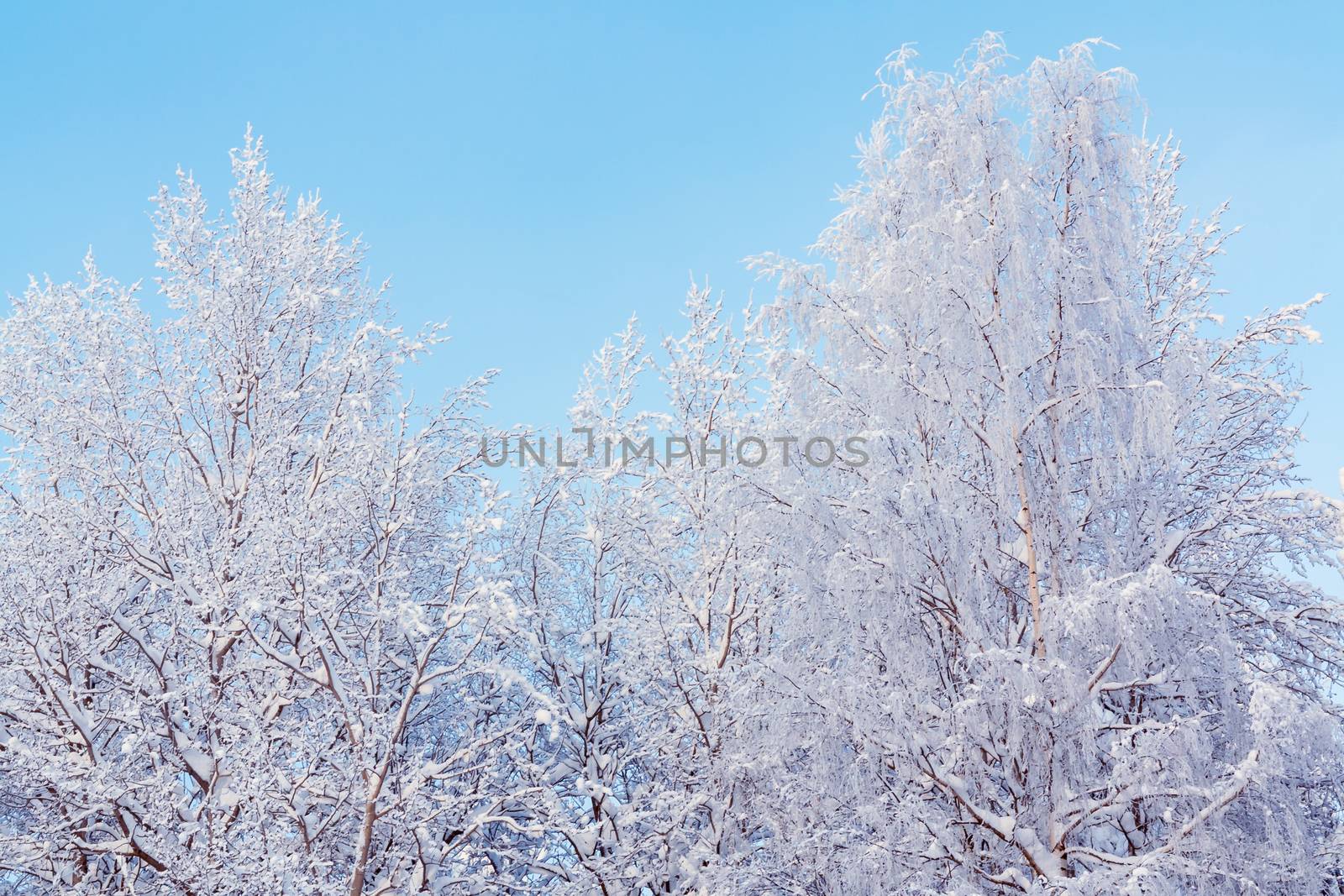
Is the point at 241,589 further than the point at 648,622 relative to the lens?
No

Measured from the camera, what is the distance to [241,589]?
757 centimetres

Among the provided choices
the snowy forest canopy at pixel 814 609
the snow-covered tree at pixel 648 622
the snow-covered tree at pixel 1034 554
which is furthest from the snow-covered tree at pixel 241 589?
the snow-covered tree at pixel 1034 554

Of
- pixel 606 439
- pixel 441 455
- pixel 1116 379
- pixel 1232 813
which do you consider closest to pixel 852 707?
pixel 1232 813

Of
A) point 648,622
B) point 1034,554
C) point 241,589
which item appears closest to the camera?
point 1034,554

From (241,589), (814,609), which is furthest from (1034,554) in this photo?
(241,589)

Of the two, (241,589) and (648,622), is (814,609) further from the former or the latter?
(241,589)

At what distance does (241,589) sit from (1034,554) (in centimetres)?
582

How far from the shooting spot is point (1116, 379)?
262 inches

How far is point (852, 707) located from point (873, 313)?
9.88 feet

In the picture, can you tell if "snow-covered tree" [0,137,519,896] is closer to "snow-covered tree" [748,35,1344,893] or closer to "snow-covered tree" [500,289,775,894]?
"snow-covered tree" [500,289,775,894]

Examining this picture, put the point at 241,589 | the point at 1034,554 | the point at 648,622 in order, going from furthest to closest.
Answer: the point at 648,622 → the point at 241,589 → the point at 1034,554

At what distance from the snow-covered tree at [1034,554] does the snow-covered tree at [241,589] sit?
8.18 feet

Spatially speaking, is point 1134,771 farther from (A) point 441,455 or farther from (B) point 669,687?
(A) point 441,455

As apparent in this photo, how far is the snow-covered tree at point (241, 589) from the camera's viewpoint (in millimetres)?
6930
